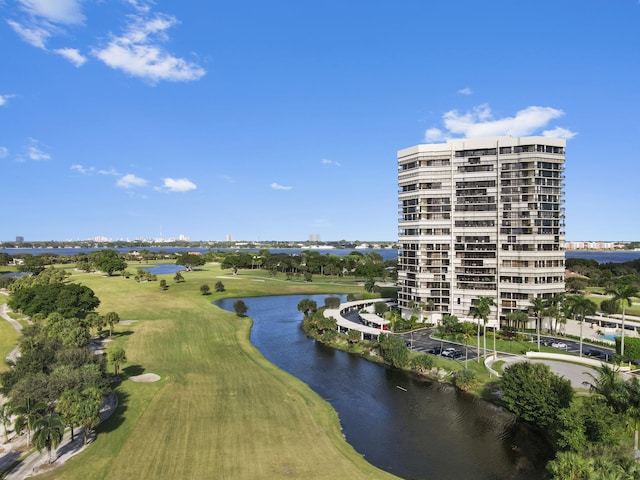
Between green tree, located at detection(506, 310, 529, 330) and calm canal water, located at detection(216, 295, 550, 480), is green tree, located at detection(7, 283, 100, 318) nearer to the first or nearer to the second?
calm canal water, located at detection(216, 295, 550, 480)

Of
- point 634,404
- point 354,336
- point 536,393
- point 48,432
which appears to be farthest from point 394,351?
point 48,432

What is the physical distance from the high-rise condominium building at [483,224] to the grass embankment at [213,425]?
185 ft

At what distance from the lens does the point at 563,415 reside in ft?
152

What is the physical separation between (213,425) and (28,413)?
21.5 m

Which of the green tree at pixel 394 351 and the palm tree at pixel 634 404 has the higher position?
the palm tree at pixel 634 404

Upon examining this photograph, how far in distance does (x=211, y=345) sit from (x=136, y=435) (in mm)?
48151

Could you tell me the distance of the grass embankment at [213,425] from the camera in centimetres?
4472

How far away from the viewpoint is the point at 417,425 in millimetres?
59781

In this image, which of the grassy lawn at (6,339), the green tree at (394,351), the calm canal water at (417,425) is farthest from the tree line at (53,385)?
the green tree at (394,351)

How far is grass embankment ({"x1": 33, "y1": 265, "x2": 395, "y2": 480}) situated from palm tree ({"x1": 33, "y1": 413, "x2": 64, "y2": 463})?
3006 millimetres

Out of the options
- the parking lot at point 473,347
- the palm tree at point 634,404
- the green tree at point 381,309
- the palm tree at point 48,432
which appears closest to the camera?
→ the palm tree at point 48,432

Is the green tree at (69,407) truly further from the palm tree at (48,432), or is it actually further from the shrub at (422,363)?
the shrub at (422,363)

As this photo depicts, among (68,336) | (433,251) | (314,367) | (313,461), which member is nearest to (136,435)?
(313,461)

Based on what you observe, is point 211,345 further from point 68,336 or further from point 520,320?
point 520,320
